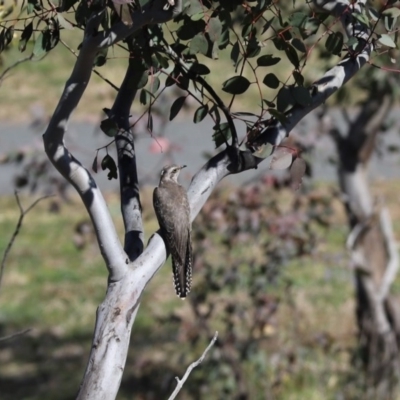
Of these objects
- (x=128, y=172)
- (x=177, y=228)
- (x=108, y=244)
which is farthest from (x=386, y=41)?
(x=177, y=228)

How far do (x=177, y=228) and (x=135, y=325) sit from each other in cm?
519

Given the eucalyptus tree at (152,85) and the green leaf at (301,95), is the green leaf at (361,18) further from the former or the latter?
the green leaf at (301,95)

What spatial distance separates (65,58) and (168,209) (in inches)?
757

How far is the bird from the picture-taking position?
3.58 metres

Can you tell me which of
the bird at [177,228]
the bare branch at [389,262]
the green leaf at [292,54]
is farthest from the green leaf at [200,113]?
the bare branch at [389,262]

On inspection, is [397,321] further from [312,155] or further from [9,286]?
[9,286]

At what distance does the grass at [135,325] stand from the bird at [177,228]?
2.00m

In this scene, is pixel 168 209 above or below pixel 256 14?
above

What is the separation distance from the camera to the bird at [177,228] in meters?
3.58

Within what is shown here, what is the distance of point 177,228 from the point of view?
3.71 meters

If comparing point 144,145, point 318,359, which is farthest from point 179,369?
point 144,145

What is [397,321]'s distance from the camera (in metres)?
6.90

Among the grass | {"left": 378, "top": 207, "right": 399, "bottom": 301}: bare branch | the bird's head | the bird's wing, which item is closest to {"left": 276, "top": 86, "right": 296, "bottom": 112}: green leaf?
the bird's wing

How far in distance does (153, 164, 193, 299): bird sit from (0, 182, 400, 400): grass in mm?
2001
